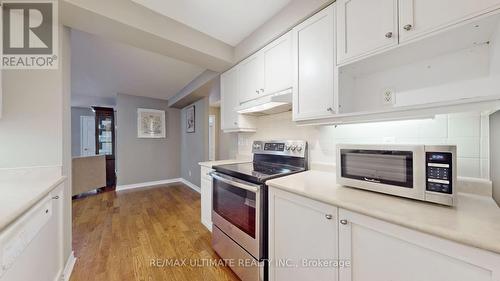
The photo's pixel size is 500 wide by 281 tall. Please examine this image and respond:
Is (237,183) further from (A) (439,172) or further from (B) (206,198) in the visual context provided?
(A) (439,172)

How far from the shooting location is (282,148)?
6.40 ft

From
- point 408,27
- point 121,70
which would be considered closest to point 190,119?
point 121,70

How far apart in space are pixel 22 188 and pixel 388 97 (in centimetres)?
244

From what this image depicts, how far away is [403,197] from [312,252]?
0.58m

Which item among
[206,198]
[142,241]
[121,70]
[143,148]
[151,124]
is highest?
[121,70]

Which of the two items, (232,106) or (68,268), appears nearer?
(68,268)

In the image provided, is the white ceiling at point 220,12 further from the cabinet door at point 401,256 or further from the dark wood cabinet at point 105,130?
the dark wood cabinet at point 105,130

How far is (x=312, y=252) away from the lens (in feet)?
3.57

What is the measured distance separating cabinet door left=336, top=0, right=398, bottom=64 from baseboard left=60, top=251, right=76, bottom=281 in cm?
276

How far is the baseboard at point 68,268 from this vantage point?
154 centimetres

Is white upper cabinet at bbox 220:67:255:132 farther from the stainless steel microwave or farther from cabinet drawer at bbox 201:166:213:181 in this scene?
the stainless steel microwave

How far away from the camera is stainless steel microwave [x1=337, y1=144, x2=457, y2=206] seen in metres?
0.82

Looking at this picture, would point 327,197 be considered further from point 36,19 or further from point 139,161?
point 139,161

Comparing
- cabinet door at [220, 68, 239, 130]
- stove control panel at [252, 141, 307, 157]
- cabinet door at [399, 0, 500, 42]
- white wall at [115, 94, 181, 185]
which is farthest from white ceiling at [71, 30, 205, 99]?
cabinet door at [399, 0, 500, 42]
